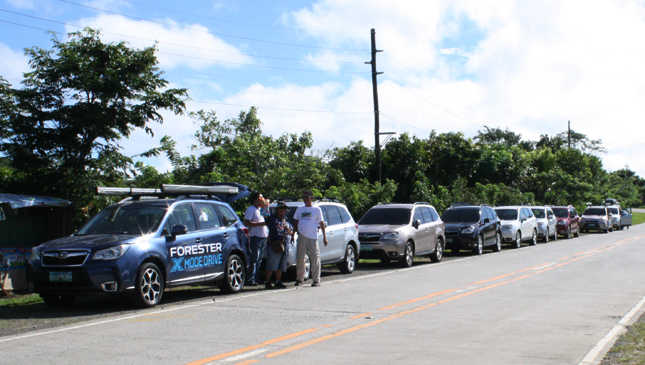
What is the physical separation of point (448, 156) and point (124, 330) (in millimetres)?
36083

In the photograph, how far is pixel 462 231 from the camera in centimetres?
2327

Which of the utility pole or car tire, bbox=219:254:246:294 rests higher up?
the utility pole

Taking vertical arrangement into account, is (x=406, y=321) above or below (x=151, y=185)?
below

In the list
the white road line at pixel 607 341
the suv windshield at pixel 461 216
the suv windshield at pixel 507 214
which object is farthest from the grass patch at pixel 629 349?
the suv windshield at pixel 507 214

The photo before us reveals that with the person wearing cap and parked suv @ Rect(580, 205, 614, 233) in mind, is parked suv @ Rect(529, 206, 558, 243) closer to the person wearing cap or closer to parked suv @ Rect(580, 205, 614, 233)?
parked suv @ Rect(580, 205, 614, 233)

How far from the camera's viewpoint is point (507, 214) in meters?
28.9

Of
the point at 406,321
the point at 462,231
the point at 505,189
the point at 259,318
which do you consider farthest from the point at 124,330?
the point at 505,189

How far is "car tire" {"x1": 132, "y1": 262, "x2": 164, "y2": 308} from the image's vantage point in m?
10.1

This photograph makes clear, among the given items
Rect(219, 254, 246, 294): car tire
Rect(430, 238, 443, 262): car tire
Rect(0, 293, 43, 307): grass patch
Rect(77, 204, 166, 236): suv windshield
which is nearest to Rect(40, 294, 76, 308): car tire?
Rect(0, 293, 43, 307): grass patch

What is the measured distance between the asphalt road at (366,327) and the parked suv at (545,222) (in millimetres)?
18362

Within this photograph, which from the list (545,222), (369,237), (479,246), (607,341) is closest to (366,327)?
(607,341)

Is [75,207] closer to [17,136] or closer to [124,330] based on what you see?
[17,136]

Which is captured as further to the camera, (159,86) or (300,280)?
(159,86)

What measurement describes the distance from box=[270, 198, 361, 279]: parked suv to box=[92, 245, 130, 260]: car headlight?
475 centimetres
